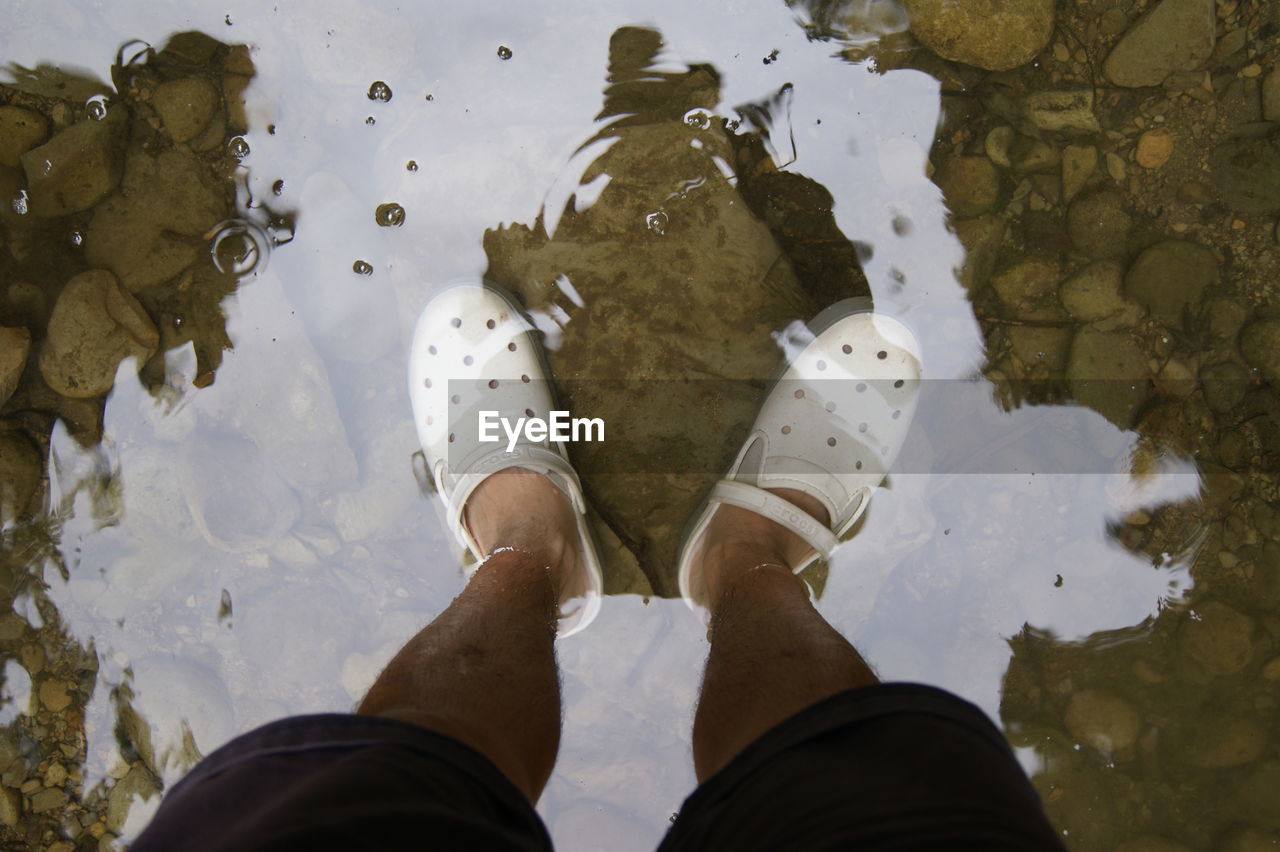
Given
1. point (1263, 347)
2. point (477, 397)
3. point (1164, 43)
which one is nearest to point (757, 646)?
point (477, 397)

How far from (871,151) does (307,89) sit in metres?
1.41

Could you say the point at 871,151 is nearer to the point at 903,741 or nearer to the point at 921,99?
the point at 921,99

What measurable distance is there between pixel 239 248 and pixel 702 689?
1553 mm

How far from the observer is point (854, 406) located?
6.30ft

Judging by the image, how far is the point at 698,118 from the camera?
1.83 metres

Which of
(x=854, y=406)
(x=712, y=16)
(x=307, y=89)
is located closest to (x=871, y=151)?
(x=712, y=16)

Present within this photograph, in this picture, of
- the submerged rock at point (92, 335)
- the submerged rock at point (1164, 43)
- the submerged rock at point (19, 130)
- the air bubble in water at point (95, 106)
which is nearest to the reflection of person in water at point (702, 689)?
the submerged rock at point (92, 335)

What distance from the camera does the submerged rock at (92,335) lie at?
183 cm

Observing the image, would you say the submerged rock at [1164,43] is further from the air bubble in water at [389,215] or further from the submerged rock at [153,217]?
the submerged rock at [153,217]

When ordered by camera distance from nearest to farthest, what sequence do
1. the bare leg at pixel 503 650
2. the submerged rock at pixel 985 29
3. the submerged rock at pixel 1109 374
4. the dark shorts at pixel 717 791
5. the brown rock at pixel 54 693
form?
the dark shorts at pixel 717 791
the bare leg at pixel 503 650
the submerged rock at pixel 985 29
the submerged rock at pixel 1109 374
the brown rock at pixel 54 693

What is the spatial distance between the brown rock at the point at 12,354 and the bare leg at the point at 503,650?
3.84 feet

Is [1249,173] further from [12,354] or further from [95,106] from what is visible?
[12,354]

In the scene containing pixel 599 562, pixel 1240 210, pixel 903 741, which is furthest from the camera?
pixel 599 562

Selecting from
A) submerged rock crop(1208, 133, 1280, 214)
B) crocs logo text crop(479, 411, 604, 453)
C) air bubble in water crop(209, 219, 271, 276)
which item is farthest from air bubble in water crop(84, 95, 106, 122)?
submerged rock crop(1208, 133, 1280, 214)
